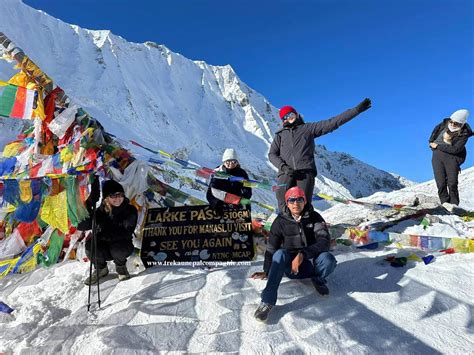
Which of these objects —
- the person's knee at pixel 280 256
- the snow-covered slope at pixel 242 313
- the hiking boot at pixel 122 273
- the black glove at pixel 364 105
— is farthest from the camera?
the black glove at pixel 364 105

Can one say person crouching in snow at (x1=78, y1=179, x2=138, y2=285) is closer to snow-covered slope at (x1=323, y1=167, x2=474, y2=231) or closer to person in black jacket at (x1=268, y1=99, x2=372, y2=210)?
person in black jacket at (x1=268, y1=99, x2=372, y2=210)

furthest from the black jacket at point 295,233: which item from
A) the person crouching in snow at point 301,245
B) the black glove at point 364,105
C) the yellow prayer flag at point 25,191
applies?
the yellow prayer flag at point 25,191

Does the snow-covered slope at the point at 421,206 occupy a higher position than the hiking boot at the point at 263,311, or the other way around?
the snow-covered slope at the point at 421,206

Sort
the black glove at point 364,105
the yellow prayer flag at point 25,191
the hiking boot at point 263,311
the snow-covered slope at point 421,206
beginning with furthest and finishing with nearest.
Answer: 1. the snow-covered slope at point 421,206
2. the black glove at point 364,105
3. the yellow prayer flag at point 25,191
4. the hiking boot at point 263,311

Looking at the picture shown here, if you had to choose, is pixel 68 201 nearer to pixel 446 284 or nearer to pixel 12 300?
pixel 12 300

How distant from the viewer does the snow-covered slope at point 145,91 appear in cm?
10200

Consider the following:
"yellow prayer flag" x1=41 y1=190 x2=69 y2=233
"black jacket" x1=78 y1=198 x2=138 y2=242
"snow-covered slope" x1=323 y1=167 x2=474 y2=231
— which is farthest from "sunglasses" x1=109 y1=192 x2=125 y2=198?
"snow-covered slope" x1=323 y1=167 x2=474 y2=231

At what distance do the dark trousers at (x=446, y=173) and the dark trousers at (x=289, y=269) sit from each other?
4630 millimetres

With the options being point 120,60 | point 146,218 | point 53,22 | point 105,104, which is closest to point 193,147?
point 105,104

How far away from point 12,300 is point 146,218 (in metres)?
1.87

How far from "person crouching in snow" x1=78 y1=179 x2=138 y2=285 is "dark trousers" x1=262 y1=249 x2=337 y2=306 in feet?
6.49

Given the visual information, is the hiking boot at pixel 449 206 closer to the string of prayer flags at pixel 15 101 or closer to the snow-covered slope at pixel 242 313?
the snow-covered slope at pixel 242 313

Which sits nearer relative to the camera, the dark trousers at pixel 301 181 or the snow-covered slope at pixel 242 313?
the snow-covered slope at pixel 242 313

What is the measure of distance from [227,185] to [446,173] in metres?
4.60
